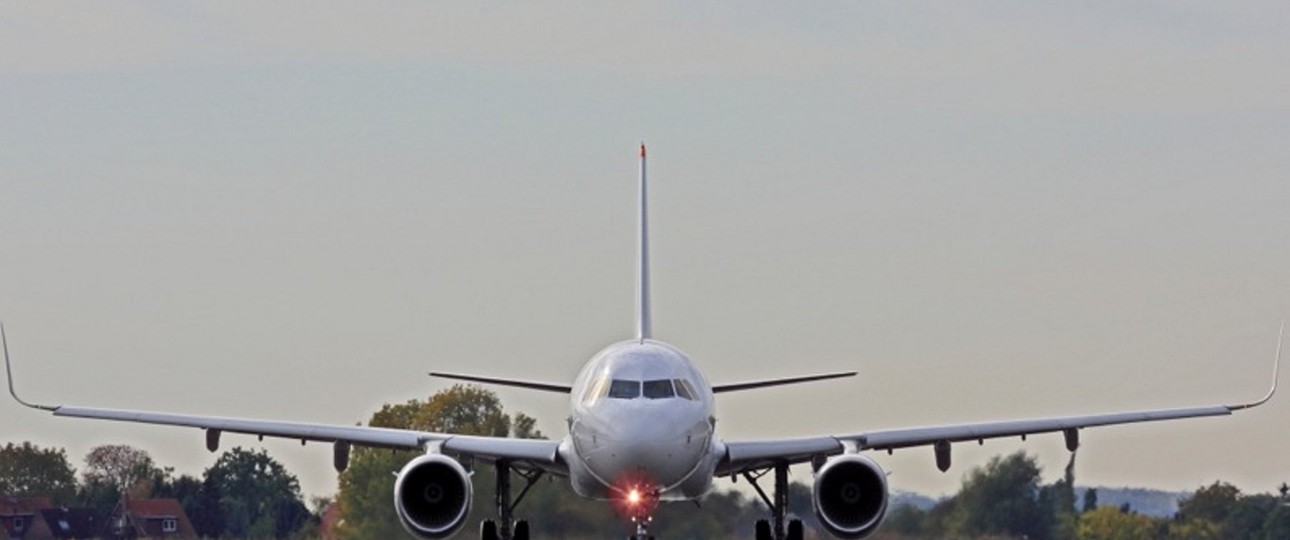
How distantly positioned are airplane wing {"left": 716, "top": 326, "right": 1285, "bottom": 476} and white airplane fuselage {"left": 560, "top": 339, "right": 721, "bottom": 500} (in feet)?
6.28

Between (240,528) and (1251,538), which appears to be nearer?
(1251,538)

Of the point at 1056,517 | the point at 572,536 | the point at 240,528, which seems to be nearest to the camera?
the point at 572,536

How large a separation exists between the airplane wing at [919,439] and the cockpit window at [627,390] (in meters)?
3.26

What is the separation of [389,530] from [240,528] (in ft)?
31.2

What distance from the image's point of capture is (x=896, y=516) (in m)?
49.1

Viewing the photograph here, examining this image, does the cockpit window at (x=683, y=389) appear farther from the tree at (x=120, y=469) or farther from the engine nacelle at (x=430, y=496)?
the tree at (x=120, y=469)

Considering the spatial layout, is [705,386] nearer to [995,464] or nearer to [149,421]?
[149,421]

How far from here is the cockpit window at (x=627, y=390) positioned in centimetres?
3750

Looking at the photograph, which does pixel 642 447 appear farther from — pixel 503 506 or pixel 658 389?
pixel 503 506

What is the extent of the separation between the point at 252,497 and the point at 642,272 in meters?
16.3

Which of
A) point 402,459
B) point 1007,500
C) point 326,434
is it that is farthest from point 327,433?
point 1007,500

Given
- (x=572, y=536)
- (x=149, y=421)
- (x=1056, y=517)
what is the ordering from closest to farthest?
(x=149, y=421), (x=572, y=536), (x=1056, y=517)

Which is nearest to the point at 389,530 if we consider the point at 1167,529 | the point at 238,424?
the point at 238,424

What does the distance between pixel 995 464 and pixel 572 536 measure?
8.04 metres
